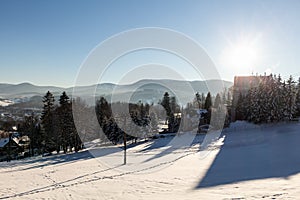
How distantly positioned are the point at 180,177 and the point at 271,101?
3010cm

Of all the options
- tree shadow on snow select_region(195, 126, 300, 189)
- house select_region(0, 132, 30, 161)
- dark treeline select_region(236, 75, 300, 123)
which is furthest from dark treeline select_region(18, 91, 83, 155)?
dark treeline select_region(236, 75, 300, 123)

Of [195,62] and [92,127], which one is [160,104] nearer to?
[92,127]

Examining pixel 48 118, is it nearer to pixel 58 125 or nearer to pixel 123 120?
pixel 58 125

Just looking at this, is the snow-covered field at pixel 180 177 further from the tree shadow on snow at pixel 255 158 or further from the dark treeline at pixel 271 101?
the dark treeline at pixel 271 101

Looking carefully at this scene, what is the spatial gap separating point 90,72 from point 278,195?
12184 mm

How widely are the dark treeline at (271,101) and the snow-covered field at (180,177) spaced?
11.0m

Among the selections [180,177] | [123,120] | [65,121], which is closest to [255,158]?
[180,177]

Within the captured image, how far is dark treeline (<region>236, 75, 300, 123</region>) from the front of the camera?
4153cm

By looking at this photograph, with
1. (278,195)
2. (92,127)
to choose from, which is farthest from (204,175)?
(92,127)

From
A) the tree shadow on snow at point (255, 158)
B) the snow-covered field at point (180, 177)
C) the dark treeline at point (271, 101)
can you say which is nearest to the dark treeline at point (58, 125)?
the snow-covered field at point (180, 177)

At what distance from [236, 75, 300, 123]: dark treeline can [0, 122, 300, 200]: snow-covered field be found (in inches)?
431

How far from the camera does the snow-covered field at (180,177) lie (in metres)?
13.1

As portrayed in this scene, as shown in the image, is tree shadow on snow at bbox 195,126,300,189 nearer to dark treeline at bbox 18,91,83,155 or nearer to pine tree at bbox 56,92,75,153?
pine tree at bbox 56,92,75,153

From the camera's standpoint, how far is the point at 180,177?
17.2m
